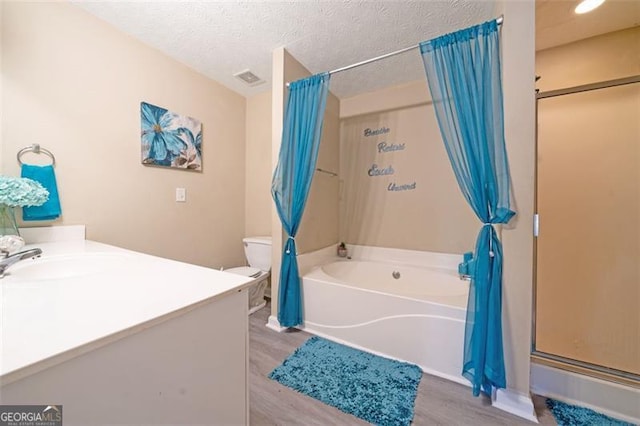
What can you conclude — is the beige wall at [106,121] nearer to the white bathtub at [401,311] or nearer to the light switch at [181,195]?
the light switch at [181,195]

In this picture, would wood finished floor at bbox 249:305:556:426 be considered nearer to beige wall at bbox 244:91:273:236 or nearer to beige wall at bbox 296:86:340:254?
beige wall at bbox 296:86:340:254

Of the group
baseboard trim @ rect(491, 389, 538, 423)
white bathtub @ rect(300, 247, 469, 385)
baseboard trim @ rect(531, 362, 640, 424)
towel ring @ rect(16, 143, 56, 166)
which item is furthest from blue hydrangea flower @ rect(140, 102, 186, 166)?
baseboard trim @ rect(531, 362, 640, 424)

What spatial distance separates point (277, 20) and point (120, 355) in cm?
198

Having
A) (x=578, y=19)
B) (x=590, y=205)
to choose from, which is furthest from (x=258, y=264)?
(x=578, y=19)

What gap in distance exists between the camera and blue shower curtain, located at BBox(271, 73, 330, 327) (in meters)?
1.86

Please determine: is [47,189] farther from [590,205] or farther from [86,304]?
[590,205]

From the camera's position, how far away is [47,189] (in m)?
1.36

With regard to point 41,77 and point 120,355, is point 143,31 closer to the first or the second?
point 41,77

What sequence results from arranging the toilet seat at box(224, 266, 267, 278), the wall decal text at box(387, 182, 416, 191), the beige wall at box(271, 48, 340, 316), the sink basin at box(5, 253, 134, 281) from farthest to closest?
1. the wall decal text at box(387, 182, 416, 191)
2. the toilet seat at box(224, 266, 267, 278)
3. the beige wall at box(271, 48, 340, 316)
4. the sink basin at box(5, 253, 134, 281)

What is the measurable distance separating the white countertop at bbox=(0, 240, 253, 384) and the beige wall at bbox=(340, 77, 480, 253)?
2.04 m

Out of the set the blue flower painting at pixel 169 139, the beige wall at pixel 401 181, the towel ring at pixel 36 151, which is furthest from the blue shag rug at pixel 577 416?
the towel ring at pixel 36 151

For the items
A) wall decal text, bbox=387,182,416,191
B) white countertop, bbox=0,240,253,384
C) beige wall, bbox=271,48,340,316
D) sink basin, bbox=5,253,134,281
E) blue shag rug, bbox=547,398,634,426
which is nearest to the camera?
white countertop, bbox=0,240,253,384

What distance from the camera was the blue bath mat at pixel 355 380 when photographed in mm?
1214

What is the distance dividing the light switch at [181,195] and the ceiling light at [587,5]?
3.16m
